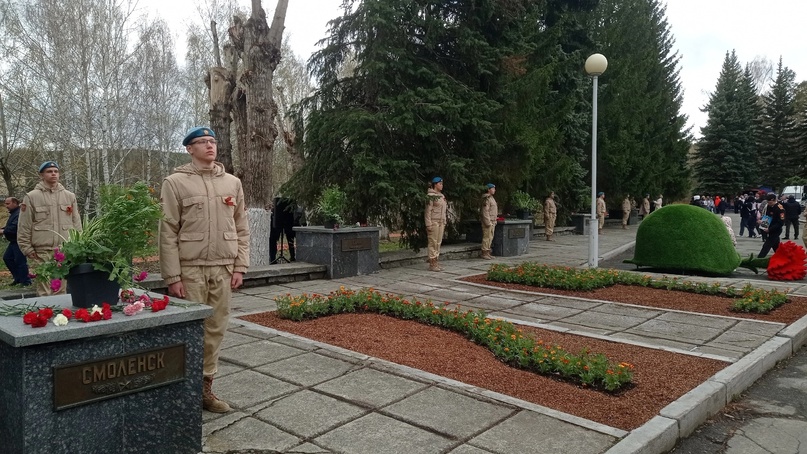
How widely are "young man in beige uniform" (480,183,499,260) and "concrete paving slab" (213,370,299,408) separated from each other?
10095mm

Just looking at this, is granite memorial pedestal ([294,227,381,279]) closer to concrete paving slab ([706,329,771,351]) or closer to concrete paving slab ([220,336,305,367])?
concrete paving slab ([220,336,305,367])

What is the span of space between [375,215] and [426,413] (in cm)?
915

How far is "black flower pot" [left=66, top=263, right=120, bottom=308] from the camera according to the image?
3270 mm

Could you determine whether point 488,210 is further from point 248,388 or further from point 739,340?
point 248,388

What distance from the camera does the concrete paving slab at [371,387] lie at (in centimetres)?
436

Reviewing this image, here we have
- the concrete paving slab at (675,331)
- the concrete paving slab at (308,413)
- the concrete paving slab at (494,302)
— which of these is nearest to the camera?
the concrete paving slab at (308,413)

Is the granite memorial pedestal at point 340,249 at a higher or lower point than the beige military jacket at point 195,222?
lower

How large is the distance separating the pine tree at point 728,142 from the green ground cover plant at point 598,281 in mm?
37998

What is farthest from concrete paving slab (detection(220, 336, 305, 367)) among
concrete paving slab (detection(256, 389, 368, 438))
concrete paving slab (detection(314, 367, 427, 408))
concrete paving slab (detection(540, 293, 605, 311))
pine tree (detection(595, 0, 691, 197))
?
pine tree (detection(595, 0, 691, 197))

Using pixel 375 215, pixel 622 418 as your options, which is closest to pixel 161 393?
pixel 622 418

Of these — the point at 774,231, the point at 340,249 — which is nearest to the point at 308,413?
the point at 340,249

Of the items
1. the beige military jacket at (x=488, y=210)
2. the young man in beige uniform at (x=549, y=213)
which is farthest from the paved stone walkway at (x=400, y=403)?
the young man in beige uniform at (x=549, y=213)

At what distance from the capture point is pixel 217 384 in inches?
184

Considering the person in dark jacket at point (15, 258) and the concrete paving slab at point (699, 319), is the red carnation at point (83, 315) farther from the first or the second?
the person in dark jacket at point (15, 258)
